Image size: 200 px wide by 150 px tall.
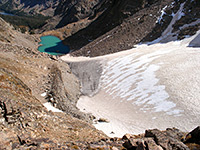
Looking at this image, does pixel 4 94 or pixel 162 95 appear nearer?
pixel 4 94

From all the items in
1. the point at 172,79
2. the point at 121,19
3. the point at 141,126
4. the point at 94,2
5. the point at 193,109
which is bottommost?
the point at 141,126

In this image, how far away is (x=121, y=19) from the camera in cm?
4406

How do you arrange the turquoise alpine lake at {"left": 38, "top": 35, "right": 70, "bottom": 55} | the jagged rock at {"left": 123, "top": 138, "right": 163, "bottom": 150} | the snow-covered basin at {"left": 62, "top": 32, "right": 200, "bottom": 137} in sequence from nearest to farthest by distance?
the jagged rock at {"left": 123, "top": 138, "right": 163, "bottom": 150} → the snow-covered basin at {"left": 62, "top": 32, "right": 200, "bottom": 137} → the turquoise alpine lake at {"left": 38, "top": 35, "right": 70, "bottom": 55}

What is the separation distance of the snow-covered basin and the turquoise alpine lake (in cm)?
2732

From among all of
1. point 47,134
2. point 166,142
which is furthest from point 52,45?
point 166,142

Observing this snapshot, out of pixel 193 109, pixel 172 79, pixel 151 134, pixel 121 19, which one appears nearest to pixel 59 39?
pixel 121 19

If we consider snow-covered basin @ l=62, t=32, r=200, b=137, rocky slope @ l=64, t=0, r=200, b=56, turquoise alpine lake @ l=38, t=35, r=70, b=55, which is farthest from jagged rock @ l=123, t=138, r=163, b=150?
turquoise alpine lake @ l=38, t=35, r=70, b=55

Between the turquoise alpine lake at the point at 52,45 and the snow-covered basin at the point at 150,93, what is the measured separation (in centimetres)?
2732

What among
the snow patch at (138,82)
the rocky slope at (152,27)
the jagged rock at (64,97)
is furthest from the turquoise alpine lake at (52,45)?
the jagged rock at (64,97)

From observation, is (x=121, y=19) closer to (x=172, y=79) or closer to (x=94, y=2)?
(x=172, y=79)

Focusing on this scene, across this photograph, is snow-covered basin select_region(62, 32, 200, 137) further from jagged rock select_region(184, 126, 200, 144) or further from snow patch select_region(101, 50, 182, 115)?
jagged rock select_region(184, 126, 200, 144)

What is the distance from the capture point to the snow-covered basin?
1390cm

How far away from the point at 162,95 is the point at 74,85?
1061 cm

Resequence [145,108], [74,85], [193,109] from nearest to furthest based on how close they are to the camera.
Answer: [193,109] < [145,108] < [74,85]
